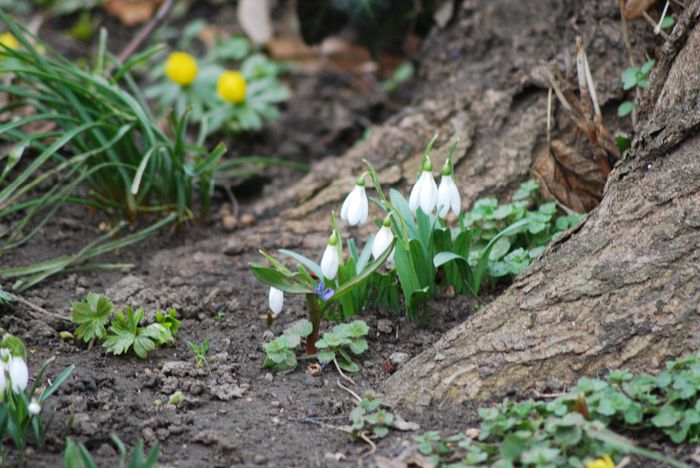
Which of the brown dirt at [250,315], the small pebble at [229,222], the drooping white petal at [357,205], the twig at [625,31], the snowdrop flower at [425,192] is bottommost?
the small pebble at [229,222]

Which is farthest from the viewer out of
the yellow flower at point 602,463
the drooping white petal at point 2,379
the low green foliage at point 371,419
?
the low green foliage at point 371,419

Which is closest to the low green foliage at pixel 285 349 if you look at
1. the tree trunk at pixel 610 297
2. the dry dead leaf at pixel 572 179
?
the tree trunk at pixel 610 297

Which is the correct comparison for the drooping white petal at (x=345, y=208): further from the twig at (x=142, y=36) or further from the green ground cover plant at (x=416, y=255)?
the twig at (x=142, y=36)

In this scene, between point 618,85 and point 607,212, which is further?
point 618,85

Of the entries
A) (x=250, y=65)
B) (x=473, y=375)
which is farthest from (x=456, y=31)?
(x=473, y=375)

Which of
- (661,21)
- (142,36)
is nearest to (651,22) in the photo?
(661,21)

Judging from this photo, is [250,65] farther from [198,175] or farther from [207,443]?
[207,443]
